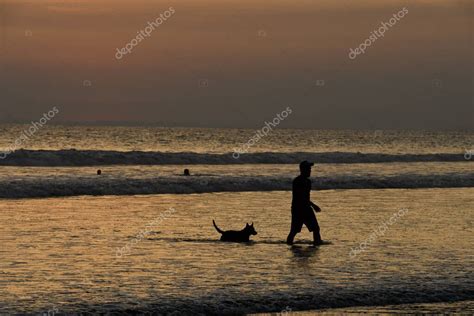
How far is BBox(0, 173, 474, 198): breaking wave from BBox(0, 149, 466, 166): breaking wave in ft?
46.8

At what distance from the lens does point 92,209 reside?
25.9 m

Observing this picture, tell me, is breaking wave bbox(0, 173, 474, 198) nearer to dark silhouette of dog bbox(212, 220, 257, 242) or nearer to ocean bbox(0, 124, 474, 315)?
ocean bbox(0, 124, 474, 315)

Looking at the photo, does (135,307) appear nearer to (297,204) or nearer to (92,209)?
(297,204)

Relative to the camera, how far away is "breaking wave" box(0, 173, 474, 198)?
3319 cm

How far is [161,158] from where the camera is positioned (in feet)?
188

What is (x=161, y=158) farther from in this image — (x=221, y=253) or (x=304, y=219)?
(x=221, y=253)

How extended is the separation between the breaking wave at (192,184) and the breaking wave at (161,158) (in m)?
14.3

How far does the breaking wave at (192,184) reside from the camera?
33188mm

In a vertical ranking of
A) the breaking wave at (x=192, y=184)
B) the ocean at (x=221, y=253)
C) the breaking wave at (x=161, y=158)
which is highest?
the breaking wave at (x=161, y=158)

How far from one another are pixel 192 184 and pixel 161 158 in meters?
20.9

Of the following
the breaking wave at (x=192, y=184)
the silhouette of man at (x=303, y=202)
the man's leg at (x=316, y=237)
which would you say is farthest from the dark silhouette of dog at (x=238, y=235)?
the breaking wave at (x=192, y=184)

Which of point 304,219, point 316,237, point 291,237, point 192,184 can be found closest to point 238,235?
point 291,237

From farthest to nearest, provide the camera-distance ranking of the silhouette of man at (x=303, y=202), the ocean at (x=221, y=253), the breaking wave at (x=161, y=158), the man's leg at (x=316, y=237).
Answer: the breaking wave at (x=161, y=158) < the man's leg at (x=316, y=237) < the silhouette of man at (x=303, y=202) < the ocean at (x=221, y=253)

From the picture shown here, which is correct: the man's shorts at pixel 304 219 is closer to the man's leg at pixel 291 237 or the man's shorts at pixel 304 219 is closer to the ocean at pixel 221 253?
the man's leg at pixel 291 237
